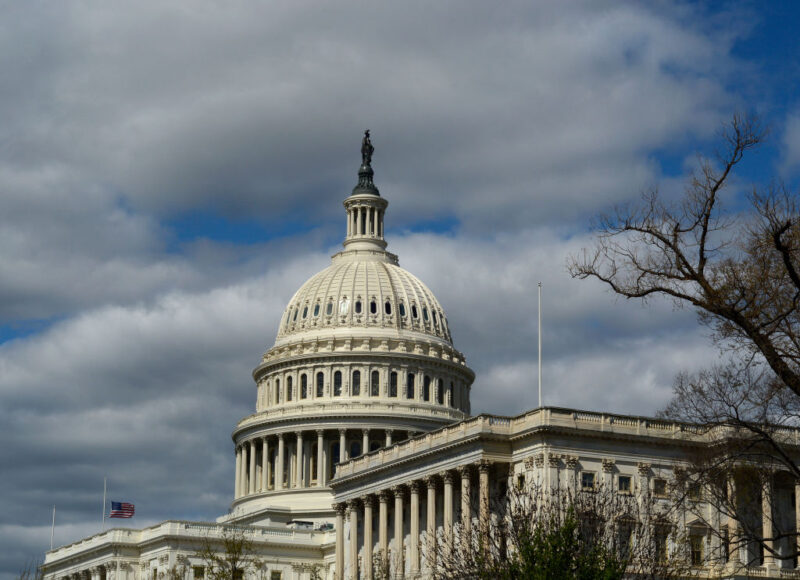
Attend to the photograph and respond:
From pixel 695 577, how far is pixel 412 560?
97.1ft

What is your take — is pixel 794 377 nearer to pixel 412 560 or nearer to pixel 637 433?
pixel 637 433

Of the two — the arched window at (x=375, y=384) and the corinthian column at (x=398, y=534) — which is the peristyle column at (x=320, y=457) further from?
the corinthian column at (x=398, y=534)

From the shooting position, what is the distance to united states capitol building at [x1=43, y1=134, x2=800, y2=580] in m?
111

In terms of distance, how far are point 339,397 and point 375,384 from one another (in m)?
4.98

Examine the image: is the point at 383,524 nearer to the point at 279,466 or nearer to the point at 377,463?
the point at 377,463

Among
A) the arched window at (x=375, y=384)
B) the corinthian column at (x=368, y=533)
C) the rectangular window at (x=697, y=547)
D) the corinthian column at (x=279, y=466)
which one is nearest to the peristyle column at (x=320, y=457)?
the corinthian column at (x=279, y=466)

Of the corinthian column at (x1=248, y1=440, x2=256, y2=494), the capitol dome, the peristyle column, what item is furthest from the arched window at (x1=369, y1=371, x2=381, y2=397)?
the corinthian column at (x1=248, y1=440, x2=256, y2=494)

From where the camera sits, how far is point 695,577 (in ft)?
323

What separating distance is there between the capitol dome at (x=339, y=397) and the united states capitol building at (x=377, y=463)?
7.3 inches

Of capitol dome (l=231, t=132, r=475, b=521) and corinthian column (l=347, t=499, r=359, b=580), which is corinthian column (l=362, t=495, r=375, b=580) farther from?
capitol dome (l=231, t=132, r=475, b=521)

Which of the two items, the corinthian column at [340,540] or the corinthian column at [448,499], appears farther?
the corinthian column at [340,540]

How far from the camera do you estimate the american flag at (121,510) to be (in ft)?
549

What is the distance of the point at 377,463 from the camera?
133m

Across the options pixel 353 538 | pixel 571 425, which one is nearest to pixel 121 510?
pixel 353 538
